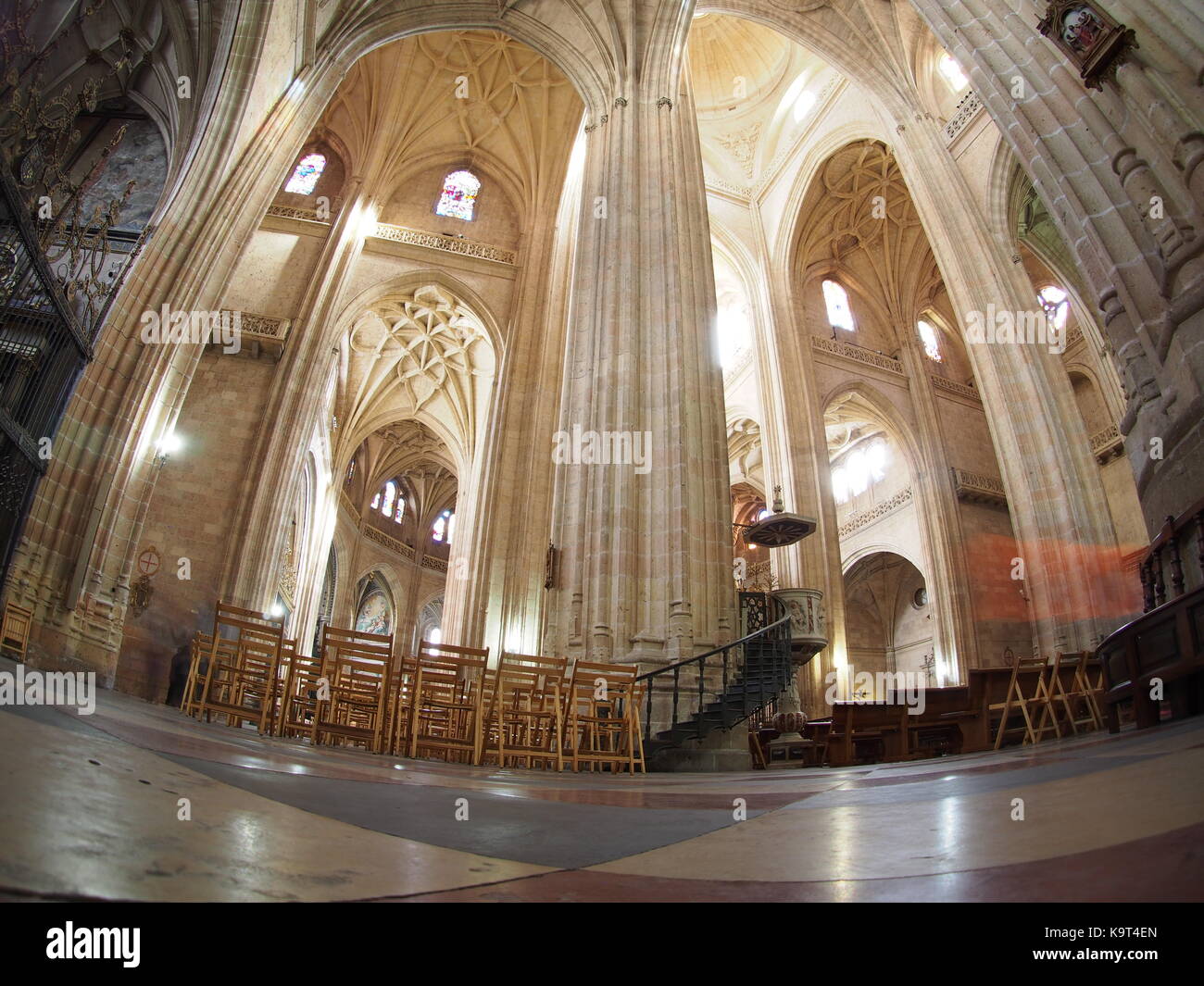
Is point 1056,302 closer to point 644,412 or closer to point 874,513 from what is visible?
point 874,513

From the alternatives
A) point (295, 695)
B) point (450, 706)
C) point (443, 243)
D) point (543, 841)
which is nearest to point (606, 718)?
point (450, 706)

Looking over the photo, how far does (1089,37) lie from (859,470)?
64.2 ft

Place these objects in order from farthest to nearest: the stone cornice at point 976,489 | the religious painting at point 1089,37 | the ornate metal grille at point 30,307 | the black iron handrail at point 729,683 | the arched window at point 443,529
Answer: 1. the arched window at point 443,529
2. the stone cornice at point 976,489
3. the black iron handrail at point 729,683
4. the ornate metal grille at point 30,307
5. the religious painting at point 1089,37

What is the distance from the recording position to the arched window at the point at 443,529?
106 ft

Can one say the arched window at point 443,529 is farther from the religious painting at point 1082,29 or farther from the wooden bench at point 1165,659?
the wooden bench at point 1165,659

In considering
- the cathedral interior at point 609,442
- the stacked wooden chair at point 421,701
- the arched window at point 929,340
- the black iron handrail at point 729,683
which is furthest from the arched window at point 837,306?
the stacked wooden chair at point 421,701

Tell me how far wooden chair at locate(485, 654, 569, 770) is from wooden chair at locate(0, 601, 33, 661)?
14.2 ft

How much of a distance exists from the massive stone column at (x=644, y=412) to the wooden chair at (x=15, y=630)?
5292 millimetres

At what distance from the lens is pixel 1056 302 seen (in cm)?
2028

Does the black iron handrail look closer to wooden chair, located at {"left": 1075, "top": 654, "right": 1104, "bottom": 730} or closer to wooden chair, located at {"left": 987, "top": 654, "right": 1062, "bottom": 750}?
wooden chair, located at {"left": 987, "top": 654, "right": 1062, "bottom": 750}

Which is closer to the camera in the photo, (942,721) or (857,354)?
(942,721)
